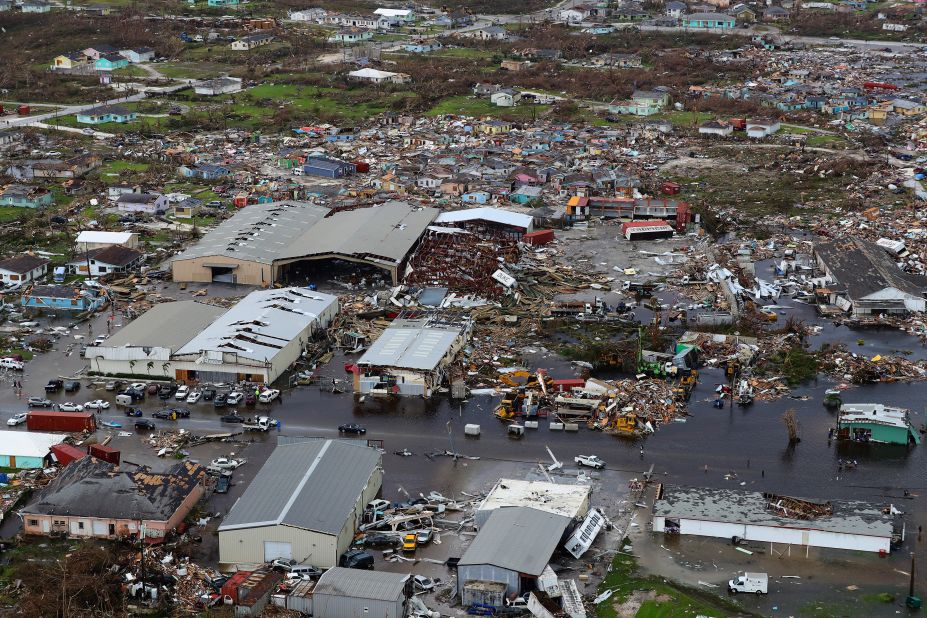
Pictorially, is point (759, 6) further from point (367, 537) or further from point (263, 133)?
point (367, 537)

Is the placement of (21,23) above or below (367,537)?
above

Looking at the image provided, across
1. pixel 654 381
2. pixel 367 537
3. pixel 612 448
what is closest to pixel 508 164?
pixel 654 381

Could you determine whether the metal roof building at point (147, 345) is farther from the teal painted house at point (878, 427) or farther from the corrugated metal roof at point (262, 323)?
the teal painted house at point (878, 427)

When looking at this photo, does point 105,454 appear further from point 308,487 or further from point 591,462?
point 591,462

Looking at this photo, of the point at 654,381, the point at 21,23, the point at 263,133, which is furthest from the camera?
A: the point at 21,23

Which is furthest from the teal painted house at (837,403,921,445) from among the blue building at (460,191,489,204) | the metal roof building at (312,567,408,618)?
the blue building at (460,191,489,204)

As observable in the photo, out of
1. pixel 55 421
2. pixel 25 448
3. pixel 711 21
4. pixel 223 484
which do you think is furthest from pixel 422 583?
pixel 711 21
